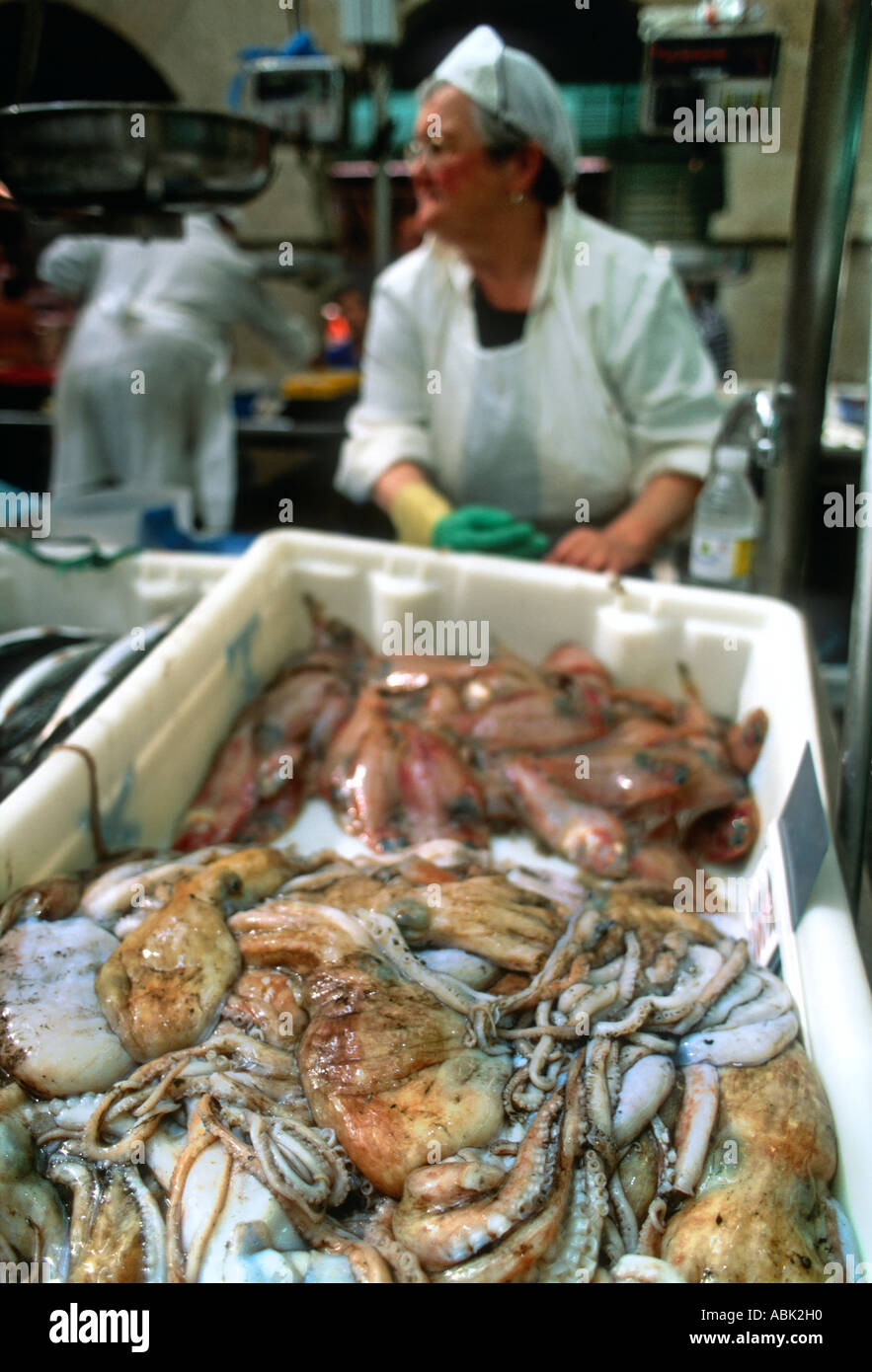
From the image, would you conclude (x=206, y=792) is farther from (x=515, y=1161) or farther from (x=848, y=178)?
(x=848, y=178)

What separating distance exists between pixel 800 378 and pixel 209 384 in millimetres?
3582

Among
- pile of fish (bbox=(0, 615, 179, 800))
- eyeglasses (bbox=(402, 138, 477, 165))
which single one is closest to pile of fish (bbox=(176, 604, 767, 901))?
pile of fish (bbox=(0, 615, 179, 800))

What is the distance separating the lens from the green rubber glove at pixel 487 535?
8.39 ft

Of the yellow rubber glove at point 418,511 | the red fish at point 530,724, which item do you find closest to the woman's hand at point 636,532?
the yellow rubber glove at point 418,511

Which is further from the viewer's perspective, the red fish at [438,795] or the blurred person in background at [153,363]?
the blurred person in background at [153,363]

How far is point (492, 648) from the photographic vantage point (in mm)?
2406

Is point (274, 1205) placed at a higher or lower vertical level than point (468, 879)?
lower

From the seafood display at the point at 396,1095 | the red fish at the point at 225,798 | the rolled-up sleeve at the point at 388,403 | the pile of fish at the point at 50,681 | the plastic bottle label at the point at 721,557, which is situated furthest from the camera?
the rolled-up sleeve at the point at 388,403

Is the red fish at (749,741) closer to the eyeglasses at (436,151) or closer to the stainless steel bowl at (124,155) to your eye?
the stainless steel bowl at (124,155)

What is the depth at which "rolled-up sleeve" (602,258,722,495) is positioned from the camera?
9.46 feet

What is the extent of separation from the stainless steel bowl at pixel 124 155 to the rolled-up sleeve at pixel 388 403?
1458mm
